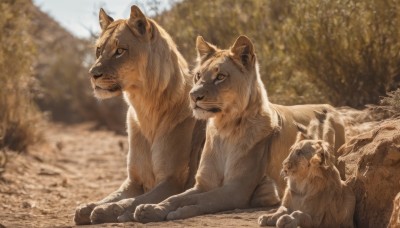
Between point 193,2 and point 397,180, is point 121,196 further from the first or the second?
point 193,2

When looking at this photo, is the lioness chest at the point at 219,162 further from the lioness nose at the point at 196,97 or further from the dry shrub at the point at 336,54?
the dry shrub at the point at 336,54

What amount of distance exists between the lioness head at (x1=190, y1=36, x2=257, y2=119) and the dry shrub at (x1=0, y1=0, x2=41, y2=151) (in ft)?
21.0

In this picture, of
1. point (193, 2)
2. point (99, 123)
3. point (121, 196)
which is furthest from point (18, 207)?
point (99, 123)

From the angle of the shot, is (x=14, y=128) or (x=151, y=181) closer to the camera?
(x=151, y=181)

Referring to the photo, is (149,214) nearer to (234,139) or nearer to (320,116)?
(234,139)

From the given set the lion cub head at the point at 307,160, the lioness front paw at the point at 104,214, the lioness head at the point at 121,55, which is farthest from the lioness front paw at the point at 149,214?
the lioness head at the point at 121,55

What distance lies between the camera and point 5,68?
1355cm

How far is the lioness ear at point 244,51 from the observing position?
7.61 meters

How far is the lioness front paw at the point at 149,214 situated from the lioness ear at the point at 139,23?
1838mm

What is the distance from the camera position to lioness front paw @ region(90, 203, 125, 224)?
738 centimetres

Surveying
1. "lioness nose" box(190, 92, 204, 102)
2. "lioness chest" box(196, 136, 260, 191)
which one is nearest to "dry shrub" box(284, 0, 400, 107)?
"lioness chest" box(196, 136, 260, 191)

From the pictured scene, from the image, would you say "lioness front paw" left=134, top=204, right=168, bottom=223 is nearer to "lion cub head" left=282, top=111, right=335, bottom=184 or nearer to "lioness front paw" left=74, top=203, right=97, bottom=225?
"lioness front paw" left=74, top=203, right=97, bottom=225

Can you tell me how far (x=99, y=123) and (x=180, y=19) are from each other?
29.3 feet

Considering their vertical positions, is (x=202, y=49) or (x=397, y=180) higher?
(x=202, y=49)
